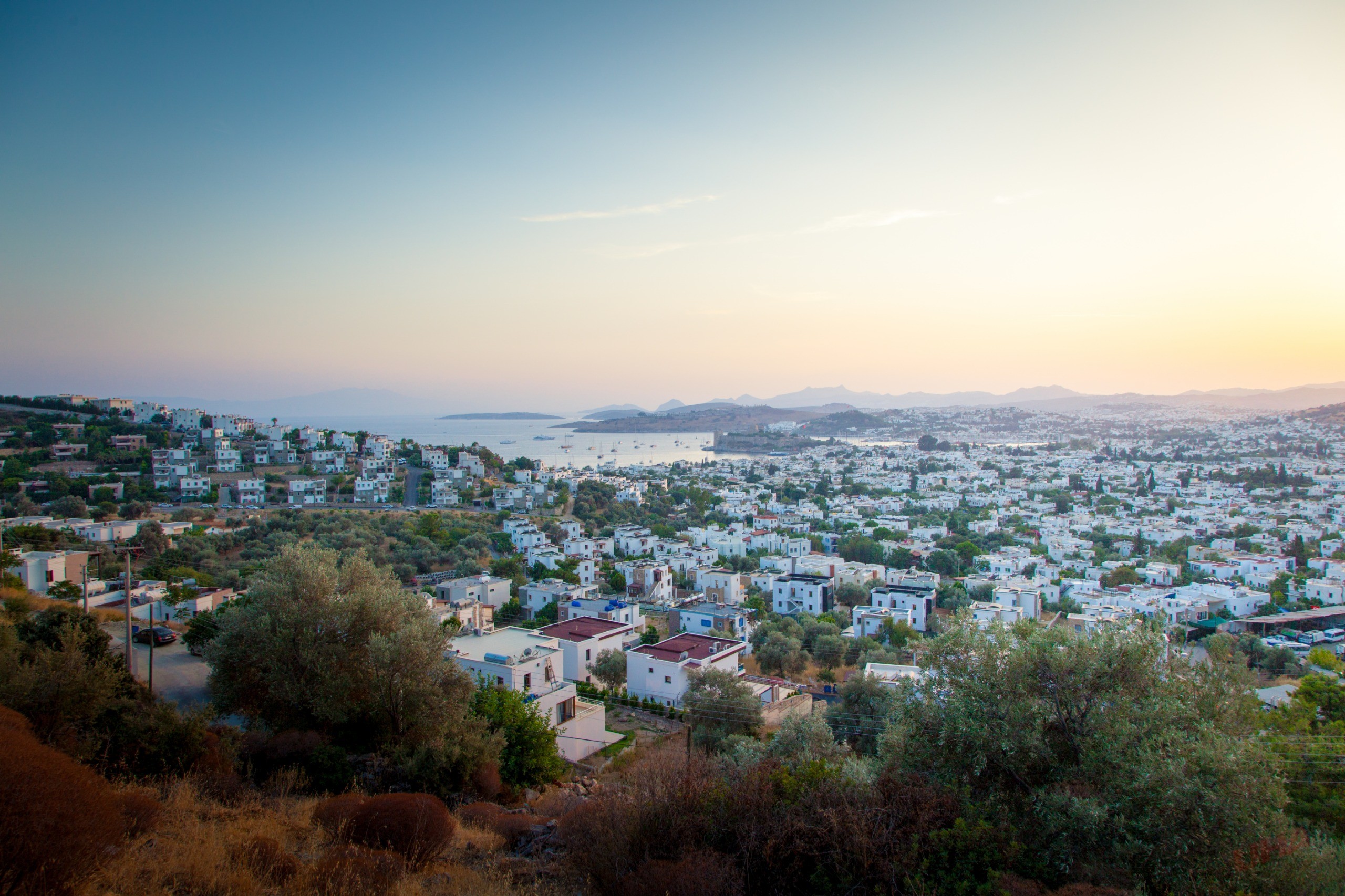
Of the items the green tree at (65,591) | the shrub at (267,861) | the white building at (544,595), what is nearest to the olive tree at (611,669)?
the white building at (544,595)

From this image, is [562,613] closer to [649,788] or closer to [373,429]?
[649,788]

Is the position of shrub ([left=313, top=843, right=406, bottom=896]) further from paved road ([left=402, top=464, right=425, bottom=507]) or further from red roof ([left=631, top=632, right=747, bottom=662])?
paved road ([left=402, top=464, right=425, bottom=507])

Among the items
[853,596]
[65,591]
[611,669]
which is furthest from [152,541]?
[853,596]

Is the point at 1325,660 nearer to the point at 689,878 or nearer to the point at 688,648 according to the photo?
the point at 688,648

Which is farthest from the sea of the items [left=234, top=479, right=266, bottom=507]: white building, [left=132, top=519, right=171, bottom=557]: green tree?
[left=132, top=519, right=171, bottom=557]: green tree

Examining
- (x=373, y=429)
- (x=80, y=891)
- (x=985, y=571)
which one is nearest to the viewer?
(x=80, y=891)

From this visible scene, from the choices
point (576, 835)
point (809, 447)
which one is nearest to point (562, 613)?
point (576, 835)
